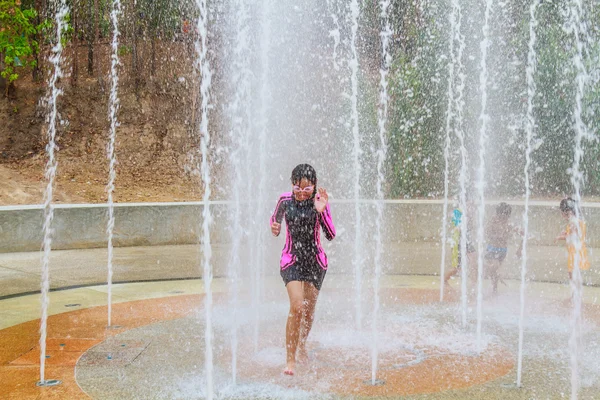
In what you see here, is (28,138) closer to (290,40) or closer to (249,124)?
(290,40)

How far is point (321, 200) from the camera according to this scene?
4.25m

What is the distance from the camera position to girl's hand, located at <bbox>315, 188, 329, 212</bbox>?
4215mm

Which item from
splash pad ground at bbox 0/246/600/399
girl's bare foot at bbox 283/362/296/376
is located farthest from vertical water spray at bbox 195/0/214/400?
girl's bare foot at bbox 283/362/296/376

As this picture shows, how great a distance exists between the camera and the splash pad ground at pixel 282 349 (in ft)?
12.6

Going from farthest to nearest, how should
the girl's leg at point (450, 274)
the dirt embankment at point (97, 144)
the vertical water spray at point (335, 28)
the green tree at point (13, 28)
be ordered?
the vertical water spray at point (335, 28) < the dirt embankment at point (97, 144) < the green tree at point (13, 28) < the girl's leg at point (450, 274)

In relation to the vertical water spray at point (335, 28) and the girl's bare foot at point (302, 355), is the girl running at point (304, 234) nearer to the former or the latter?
the girl's bare foot at point (302, 355)

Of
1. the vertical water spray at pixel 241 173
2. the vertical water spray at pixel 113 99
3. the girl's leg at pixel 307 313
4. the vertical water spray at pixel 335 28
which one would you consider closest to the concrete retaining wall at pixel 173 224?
the vertical water spray at pixel 241 173

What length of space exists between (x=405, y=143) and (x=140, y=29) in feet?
40.5

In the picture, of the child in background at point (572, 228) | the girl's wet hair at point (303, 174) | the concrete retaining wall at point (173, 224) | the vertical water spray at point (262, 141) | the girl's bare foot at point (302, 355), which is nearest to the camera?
the girl's wet hair at point (303, 174)

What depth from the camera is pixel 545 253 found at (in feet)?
34.7

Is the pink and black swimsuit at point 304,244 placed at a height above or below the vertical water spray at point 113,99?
below

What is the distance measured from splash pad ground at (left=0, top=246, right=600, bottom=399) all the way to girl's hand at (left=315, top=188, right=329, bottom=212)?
1.05 meters

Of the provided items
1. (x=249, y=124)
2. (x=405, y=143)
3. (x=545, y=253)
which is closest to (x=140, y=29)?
(x=405, y=143)

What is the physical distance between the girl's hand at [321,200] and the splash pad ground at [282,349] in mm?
1048
